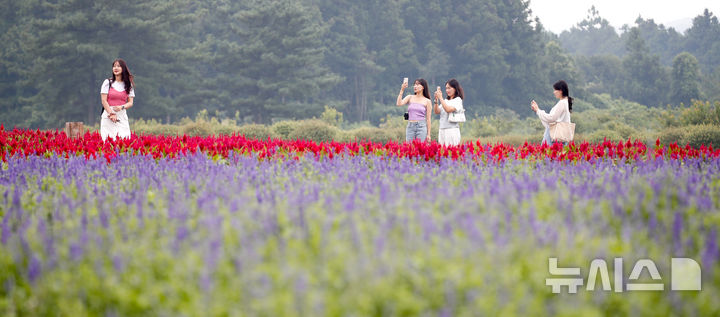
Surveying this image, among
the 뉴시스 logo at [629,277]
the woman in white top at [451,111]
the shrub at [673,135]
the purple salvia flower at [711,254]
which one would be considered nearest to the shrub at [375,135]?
the shrub at [673,135]

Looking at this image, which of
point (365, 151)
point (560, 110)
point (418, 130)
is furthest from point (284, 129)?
point (365, 151)

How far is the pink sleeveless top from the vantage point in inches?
407

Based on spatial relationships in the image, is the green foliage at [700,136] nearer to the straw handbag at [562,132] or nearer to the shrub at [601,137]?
the shrub at [601,137]

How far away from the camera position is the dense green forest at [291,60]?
40781 mm

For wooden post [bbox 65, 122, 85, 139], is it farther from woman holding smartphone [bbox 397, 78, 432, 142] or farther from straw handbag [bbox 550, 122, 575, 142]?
straw handbag [bbox 550, 122, 575, 142]

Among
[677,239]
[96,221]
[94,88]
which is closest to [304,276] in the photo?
[96,221]

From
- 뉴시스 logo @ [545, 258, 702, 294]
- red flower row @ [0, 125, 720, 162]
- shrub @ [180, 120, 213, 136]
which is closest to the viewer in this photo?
뉴시스 logo @ [545, 258, 702, 294]

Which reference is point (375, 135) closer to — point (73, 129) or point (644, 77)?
point (73, 129)

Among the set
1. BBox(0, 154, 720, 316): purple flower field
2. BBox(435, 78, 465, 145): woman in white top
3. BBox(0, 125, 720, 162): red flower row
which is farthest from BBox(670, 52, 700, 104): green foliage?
BBox(0, 154, 720, 316): purple flower field

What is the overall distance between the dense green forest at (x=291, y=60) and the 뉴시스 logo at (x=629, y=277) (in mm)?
39985

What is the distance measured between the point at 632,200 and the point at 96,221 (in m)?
3.53

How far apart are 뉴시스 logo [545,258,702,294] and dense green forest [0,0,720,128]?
3998 cm

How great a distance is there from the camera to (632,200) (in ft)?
12.9

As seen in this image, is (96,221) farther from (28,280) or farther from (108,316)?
(108,316)
